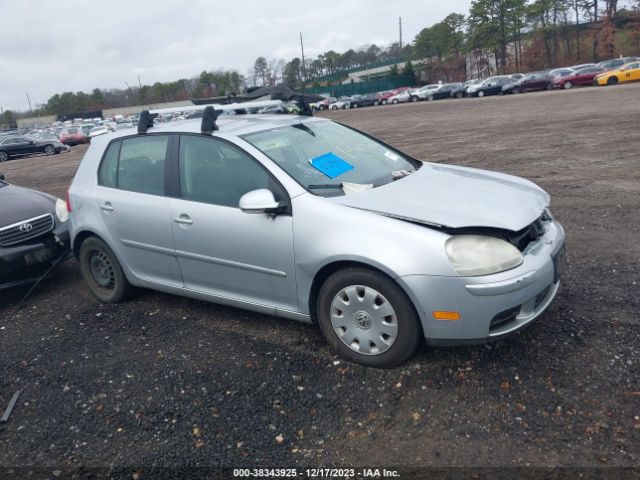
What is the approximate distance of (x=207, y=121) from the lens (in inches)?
174

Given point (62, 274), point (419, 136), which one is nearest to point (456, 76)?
point (419, 136)

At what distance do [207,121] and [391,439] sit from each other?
2.72 metres

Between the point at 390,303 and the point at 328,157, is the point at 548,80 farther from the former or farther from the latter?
the point at 390,303

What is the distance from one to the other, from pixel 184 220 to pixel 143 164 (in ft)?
2.65

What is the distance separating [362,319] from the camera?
3.56 m

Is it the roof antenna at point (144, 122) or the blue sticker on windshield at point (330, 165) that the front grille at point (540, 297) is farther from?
the roof antenna at point (144, 122)

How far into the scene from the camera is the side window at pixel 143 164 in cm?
460

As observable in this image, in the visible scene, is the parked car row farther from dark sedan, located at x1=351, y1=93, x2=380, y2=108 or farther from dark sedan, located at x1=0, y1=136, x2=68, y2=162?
dark sedan, located at x1=0, y1=136, x2=68, y2=162

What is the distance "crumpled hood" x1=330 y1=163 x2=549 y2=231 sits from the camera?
341cm

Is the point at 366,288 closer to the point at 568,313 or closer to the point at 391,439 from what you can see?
the point at 391,439

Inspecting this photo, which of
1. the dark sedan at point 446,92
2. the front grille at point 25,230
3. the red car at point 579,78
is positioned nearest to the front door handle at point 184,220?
the front grille at point 25,230

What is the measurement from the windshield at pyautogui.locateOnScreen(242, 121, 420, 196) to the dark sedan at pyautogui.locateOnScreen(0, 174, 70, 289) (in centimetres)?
267

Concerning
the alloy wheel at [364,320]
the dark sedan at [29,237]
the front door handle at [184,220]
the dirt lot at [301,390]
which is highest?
the front door handle at [184,220]

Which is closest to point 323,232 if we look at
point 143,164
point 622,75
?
point 143,164
